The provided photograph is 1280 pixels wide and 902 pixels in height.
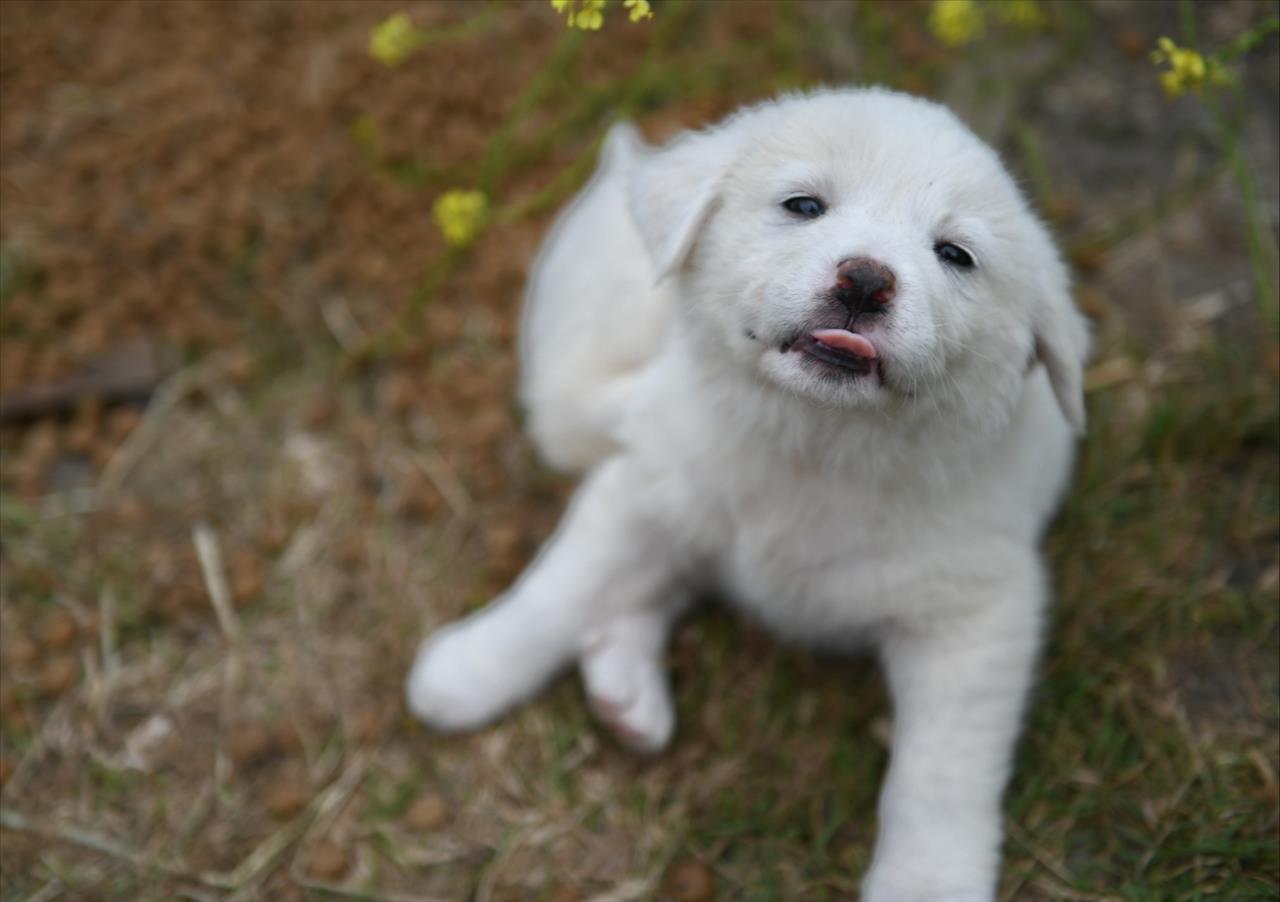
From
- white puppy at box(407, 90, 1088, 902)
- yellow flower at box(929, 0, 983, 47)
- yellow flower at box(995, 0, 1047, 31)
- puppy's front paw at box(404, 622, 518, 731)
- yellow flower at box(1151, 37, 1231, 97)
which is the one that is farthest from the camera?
yellow flower at box(995, 0, 1047, 31)

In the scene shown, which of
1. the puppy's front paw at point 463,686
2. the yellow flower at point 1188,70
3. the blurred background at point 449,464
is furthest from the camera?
the puppy's front paw at point 463,686

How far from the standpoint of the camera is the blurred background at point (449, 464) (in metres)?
2.58

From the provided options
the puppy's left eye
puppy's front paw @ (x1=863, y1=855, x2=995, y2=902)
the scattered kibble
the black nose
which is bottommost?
the scattered kibble

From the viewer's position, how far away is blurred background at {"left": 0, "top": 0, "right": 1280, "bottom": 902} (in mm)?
2582

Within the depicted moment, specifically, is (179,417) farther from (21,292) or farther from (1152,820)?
(1152,820)

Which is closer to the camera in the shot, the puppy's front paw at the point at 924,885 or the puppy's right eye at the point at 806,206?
the puppy's right eye at the point at 806,206

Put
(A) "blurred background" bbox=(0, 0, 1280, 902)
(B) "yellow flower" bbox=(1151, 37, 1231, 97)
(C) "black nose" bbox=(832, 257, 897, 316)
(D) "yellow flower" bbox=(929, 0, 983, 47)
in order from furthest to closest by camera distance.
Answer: (D) "yellow flower" bbox=(929, 0, 983, 47) < (A) "blurred background" bbox=(0, 0, 1280, 902) < (B) "yellow flower" bbox=(1151, 37, 1231, 97) < (C) "black nose" bbox=(832, 257, 897, 316)

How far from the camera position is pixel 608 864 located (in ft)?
8.49

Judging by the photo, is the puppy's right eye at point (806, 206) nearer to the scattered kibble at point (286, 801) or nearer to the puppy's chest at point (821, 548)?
the puppy's chest at point (821, 548)

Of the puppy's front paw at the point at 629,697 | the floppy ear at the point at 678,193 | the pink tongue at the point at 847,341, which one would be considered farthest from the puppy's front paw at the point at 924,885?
the floppy ear at the point at 678,193

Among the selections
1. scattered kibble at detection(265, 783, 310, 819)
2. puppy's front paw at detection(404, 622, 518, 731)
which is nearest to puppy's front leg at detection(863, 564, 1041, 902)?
puppy's front paw at detection(404, 622, 518, 731)

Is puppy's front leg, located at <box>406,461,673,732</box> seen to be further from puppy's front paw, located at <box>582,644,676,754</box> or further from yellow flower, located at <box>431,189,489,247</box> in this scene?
yellow flower, located at <box>431,189,489,247</box>

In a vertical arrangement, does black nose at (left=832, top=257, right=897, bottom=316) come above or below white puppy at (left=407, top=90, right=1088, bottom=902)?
above

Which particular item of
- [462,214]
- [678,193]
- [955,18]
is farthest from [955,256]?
[462,214]
